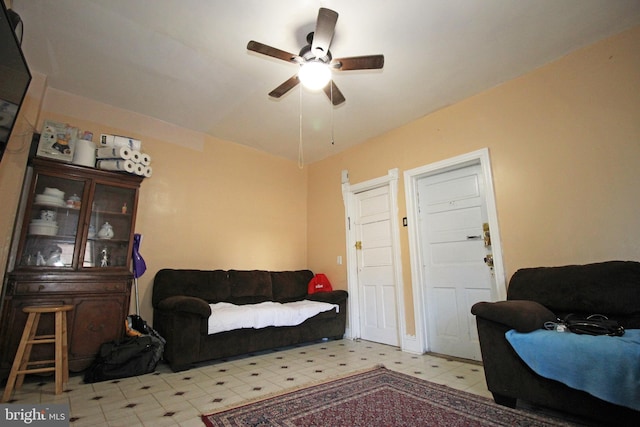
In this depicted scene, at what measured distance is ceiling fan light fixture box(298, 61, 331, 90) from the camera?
208 centimetres

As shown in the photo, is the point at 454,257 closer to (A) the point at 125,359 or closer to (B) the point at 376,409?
(B) the point at 376,409

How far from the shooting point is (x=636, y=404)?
4.70 feet

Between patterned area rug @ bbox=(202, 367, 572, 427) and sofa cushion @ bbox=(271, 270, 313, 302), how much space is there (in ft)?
6.32

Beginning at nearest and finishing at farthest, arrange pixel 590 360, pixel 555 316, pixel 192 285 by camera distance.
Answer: pixel 590 360 → pixel 555 316 → pixel 192 285

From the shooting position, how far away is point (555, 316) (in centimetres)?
215

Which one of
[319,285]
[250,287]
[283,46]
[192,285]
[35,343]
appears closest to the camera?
[35,343]

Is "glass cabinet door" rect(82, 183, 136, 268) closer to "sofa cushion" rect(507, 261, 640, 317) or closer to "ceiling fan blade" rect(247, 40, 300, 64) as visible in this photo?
"ceiling fan blade" rect(247, 40, 300, 64)

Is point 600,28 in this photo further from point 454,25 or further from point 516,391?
point 516,391

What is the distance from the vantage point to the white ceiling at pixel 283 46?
2125 millimetres

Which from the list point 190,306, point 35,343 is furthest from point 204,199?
point 35,343

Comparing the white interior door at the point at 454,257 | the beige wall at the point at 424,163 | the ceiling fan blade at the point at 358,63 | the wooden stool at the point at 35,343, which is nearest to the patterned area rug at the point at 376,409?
the white interior door at the point at 454,257

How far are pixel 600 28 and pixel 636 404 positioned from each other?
104 inches

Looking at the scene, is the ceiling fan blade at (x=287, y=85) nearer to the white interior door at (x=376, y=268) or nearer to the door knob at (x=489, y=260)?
the white interior door at (x=376, y=268)

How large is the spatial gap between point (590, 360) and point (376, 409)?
1233 mm
